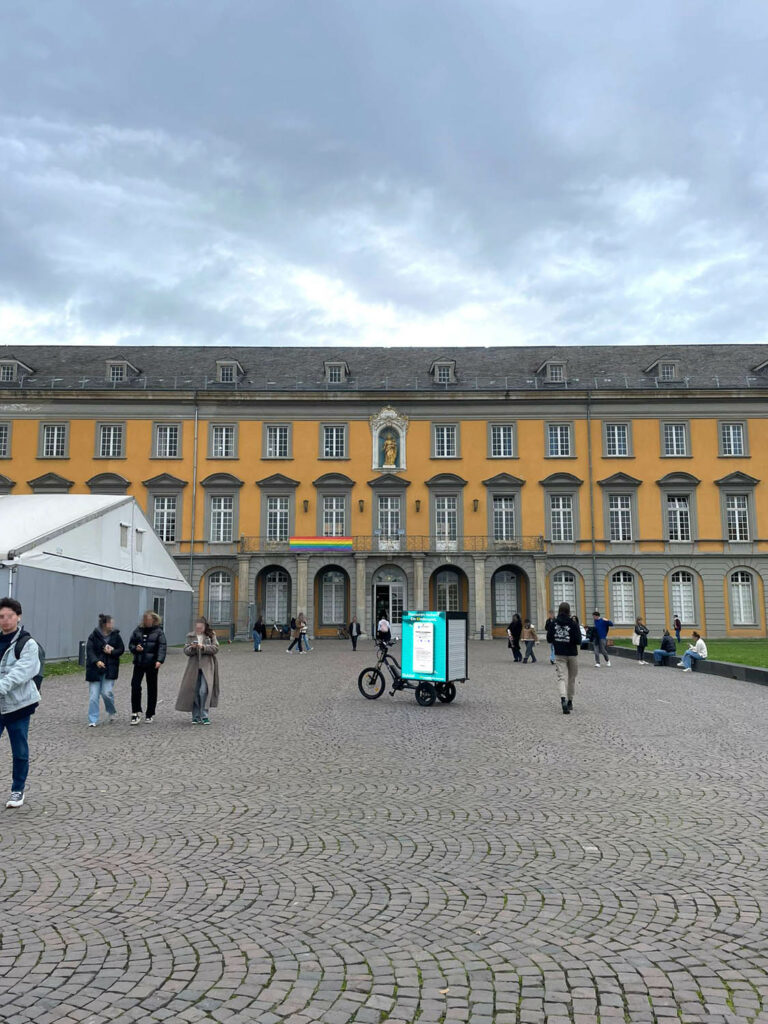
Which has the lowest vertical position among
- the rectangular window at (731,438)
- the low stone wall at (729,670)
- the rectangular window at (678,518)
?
the low stone wall at (729,670)

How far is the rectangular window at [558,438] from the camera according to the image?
4519 cm

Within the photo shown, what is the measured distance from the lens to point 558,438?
4528 centimetres

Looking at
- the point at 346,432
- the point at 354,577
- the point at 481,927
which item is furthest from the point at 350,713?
the point at 346,432

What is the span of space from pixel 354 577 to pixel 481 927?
3859cm

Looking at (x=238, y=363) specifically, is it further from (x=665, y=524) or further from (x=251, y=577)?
(x=665, y=524)

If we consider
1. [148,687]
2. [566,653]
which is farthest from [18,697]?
[566,653]

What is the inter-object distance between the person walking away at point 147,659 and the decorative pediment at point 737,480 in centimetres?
3826

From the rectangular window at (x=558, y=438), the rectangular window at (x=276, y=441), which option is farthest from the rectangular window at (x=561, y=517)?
the rectangular window at (x=276, y=441)

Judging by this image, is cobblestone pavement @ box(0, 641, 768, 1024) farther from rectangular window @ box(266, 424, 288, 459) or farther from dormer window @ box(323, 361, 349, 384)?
dormer window @ box(323, 361, 349, 384)

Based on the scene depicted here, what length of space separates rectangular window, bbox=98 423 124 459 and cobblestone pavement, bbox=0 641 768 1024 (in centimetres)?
3661

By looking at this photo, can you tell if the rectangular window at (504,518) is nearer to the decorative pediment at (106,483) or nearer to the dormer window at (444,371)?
the dormer window at (444,371)

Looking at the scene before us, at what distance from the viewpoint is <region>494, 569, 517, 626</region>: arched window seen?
4406 cm

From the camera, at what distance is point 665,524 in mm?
44125

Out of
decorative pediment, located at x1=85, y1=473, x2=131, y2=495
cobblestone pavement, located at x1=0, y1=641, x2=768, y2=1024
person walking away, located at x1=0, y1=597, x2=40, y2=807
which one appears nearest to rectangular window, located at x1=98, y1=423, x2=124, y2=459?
decorative pediment, located at x1=85, y1=473, x2=131, y2=495
